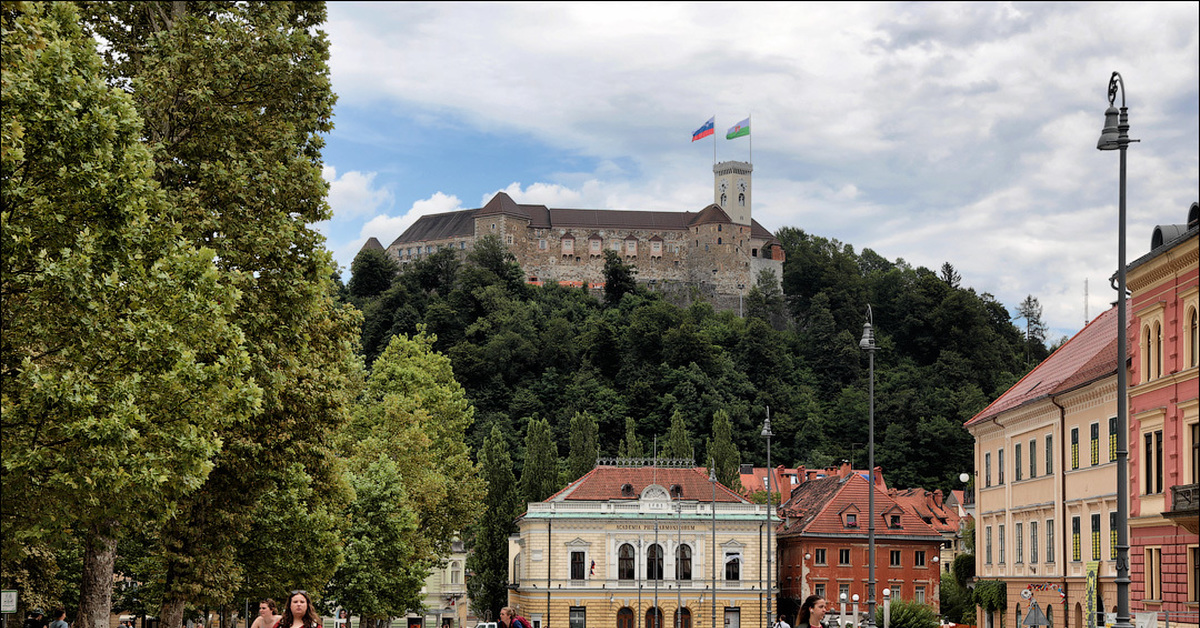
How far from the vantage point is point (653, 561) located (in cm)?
8225

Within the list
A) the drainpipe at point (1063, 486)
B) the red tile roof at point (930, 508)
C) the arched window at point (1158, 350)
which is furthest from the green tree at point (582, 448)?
the arched window at point (1158, 350)

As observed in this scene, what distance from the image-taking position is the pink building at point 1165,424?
33.3 meters

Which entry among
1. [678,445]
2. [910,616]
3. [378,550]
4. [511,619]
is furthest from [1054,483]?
[678,445]

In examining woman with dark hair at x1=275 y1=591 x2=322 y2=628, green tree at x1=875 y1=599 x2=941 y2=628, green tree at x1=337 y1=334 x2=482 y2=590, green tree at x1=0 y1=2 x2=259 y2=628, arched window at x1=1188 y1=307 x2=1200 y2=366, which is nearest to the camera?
woman with dark hair at x1=275 y1=591 x2=322 y2=628

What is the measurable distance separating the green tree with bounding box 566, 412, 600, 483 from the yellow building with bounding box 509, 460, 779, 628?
61.6 feet

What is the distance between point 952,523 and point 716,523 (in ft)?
119

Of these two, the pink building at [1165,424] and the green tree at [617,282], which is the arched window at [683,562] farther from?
the green tree at [617,282]

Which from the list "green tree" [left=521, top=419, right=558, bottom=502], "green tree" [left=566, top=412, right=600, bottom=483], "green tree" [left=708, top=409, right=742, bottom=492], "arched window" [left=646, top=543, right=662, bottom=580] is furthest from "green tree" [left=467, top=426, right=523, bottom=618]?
"green tree" [left=708, top=409, right=742, bottom=492]

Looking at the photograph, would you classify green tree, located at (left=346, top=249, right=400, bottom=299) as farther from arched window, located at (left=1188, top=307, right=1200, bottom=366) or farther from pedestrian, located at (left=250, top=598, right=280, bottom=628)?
pedestrian, located at (left=250, top=598, right=280, bottom=628)

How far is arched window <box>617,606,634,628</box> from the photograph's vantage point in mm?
80938

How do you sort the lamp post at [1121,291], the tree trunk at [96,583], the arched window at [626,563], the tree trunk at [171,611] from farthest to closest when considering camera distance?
the arched window at [626,563] → the tree trunk at [171,611] → the tree trunk at [96,583] → the lamp post at [1121,291]

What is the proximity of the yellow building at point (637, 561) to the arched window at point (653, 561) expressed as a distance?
6 centimetres

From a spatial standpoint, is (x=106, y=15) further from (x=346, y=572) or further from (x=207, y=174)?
(x=346, y=572)

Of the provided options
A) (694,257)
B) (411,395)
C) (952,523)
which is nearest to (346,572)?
(411,395)
